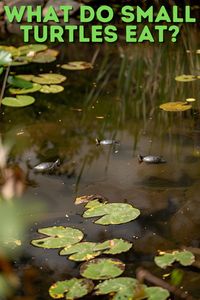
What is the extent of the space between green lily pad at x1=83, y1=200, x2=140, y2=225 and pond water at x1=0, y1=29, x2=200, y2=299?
0.07ft

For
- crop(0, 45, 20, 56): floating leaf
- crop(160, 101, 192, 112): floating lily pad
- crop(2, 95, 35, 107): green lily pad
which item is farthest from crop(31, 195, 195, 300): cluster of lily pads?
crop(0, 45, 20, 56): floating leaf

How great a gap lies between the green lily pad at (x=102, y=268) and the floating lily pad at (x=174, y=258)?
0.11 m

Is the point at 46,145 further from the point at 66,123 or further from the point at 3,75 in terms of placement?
the point at 3,75

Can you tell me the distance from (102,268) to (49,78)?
1.94m

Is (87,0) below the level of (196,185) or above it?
above

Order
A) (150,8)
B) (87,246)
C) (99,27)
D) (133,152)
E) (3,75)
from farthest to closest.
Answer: (150,8) < (99,27) < (3,75) < (133,152) < (87,246)

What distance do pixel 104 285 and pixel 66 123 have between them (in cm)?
135

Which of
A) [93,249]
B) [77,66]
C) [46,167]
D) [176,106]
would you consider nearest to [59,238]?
[93,249]

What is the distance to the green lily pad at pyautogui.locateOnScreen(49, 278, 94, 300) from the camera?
1422 millimetres

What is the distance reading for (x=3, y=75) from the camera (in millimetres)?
3398

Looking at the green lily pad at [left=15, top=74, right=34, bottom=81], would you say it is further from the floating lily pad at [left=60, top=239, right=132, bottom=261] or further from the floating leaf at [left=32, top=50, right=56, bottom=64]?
the floating lily pad at [left=60, top=239, right=132, bottom=261]

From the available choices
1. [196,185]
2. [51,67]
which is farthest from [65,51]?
[196,185]

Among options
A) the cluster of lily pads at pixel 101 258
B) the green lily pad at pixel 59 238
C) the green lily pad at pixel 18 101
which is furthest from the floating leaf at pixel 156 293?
the green lily pad at pixel 18 101

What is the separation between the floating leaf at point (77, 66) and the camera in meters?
3.50
